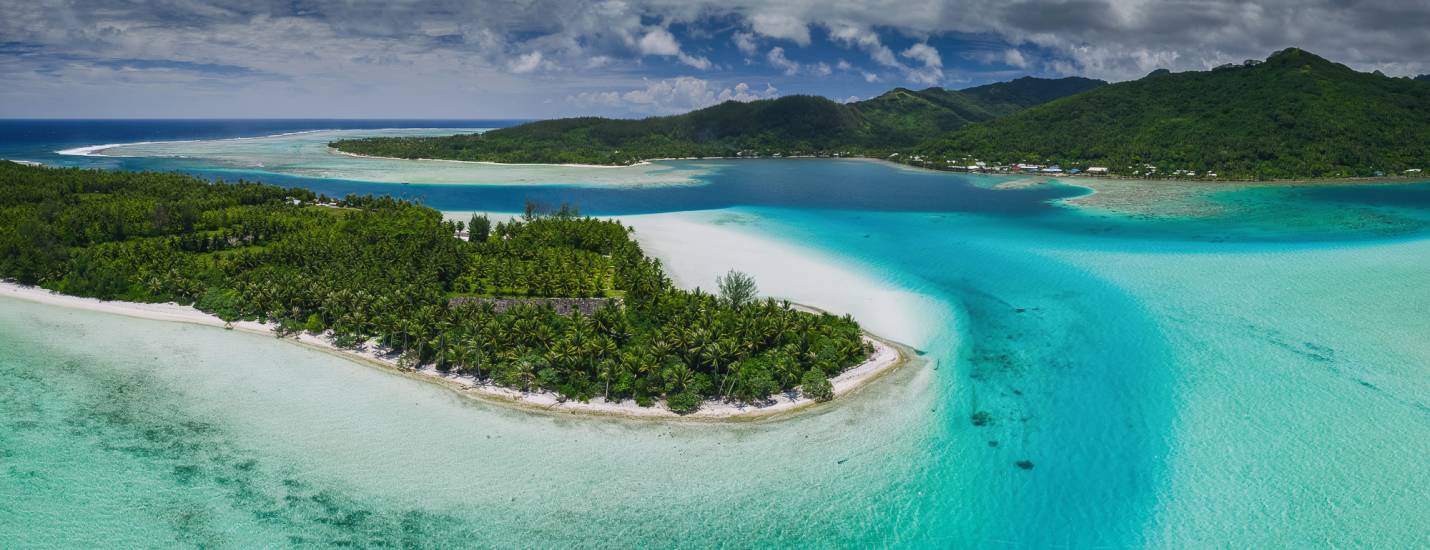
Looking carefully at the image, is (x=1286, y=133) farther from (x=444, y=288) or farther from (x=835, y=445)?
(x=444, y=288)

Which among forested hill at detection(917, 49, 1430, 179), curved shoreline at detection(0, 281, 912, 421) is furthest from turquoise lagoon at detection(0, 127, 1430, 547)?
forested hill at detection(917, 49, 1430, 179)

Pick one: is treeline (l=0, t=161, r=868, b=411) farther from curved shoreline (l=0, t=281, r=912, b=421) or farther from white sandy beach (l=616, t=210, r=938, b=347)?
white sandy beach (l=616, t=210, r=938, b=347)

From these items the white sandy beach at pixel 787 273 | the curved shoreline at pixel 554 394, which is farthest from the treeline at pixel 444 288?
the white sandy beach at pixel 787 273

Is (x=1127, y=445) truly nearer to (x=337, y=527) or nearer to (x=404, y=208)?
(x=337, y=527)

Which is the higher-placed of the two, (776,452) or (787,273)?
(787,273)

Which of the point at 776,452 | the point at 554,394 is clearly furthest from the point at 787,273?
the point at 776,452
